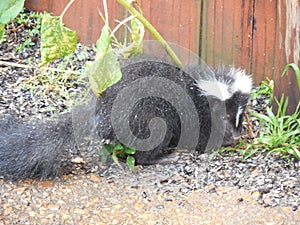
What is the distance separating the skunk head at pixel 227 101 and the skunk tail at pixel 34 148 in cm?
81

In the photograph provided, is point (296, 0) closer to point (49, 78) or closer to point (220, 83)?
point (220, 83)

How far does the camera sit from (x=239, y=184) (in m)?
3.36

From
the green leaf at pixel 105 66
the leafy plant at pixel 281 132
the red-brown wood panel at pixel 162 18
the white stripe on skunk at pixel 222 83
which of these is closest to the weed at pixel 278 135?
the leafy plant at pixel 281 132

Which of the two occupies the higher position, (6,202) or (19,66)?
(19,66)

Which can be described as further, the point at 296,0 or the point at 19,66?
the point at 19,66

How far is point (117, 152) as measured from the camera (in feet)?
12.0

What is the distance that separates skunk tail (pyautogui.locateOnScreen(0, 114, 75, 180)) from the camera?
3383 mm

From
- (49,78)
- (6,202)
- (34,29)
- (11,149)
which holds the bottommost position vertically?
(6,202)

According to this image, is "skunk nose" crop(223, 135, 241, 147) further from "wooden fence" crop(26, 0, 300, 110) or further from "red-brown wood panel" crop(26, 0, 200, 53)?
"red-brown wood panel" crop(26, 0, 200, 53)

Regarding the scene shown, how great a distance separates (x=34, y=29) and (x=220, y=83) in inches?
70.3

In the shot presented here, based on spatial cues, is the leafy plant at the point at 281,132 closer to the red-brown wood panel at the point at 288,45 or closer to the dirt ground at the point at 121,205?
the red-brown wood panel at the point at 288,45

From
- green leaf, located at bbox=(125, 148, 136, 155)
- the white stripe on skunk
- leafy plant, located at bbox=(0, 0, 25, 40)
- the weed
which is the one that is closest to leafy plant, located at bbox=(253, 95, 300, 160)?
the weed

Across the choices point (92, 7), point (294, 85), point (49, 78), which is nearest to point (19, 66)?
point (49, 78)

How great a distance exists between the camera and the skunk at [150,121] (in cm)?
343
